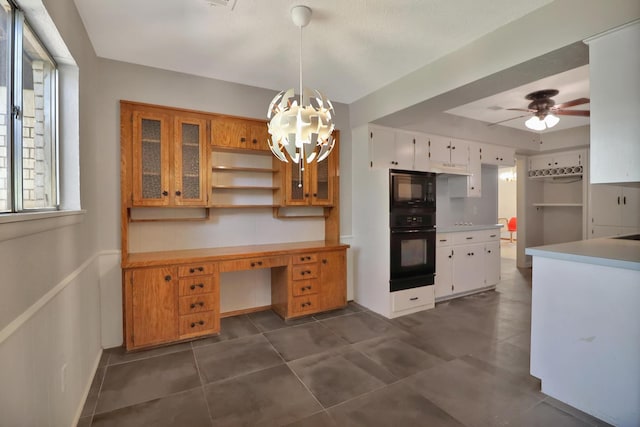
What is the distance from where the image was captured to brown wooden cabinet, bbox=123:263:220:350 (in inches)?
104

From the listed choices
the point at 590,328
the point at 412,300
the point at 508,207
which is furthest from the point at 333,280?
the point at 508,207

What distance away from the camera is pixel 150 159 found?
2.91m

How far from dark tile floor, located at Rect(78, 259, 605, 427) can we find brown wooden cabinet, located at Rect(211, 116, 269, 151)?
1.95 m

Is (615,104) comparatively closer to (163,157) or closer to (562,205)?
(163,157)

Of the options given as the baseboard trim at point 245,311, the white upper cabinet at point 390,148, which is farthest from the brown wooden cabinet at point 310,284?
the white upper cabinet at point 390,148

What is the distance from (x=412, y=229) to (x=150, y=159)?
2.93 m

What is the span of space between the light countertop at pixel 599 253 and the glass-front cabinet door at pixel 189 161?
2.94 metres

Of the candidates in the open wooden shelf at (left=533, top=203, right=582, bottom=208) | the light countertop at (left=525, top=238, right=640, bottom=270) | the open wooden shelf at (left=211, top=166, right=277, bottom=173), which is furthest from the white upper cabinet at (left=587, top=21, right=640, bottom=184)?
the open wooden shelf at (left=533, top=203, right=582, bottom=208)

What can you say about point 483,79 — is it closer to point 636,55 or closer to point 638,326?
point 636,55

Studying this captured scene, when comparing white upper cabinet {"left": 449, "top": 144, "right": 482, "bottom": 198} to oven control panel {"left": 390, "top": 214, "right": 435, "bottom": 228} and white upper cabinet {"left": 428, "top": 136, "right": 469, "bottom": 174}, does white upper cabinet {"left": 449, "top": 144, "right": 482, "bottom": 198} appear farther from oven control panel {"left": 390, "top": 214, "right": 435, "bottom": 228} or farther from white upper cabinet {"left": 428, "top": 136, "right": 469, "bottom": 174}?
oven control panel {"left": 390, "top": 214, "right": 435, "bottom": 228}

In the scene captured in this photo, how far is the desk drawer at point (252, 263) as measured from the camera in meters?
3.01

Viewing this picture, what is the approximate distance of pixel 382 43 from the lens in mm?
2514

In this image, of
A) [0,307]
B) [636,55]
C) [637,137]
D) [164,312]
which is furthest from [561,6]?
[164,312]

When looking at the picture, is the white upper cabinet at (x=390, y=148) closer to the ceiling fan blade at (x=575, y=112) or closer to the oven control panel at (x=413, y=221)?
the oven control panel at (x=413, y=221)
